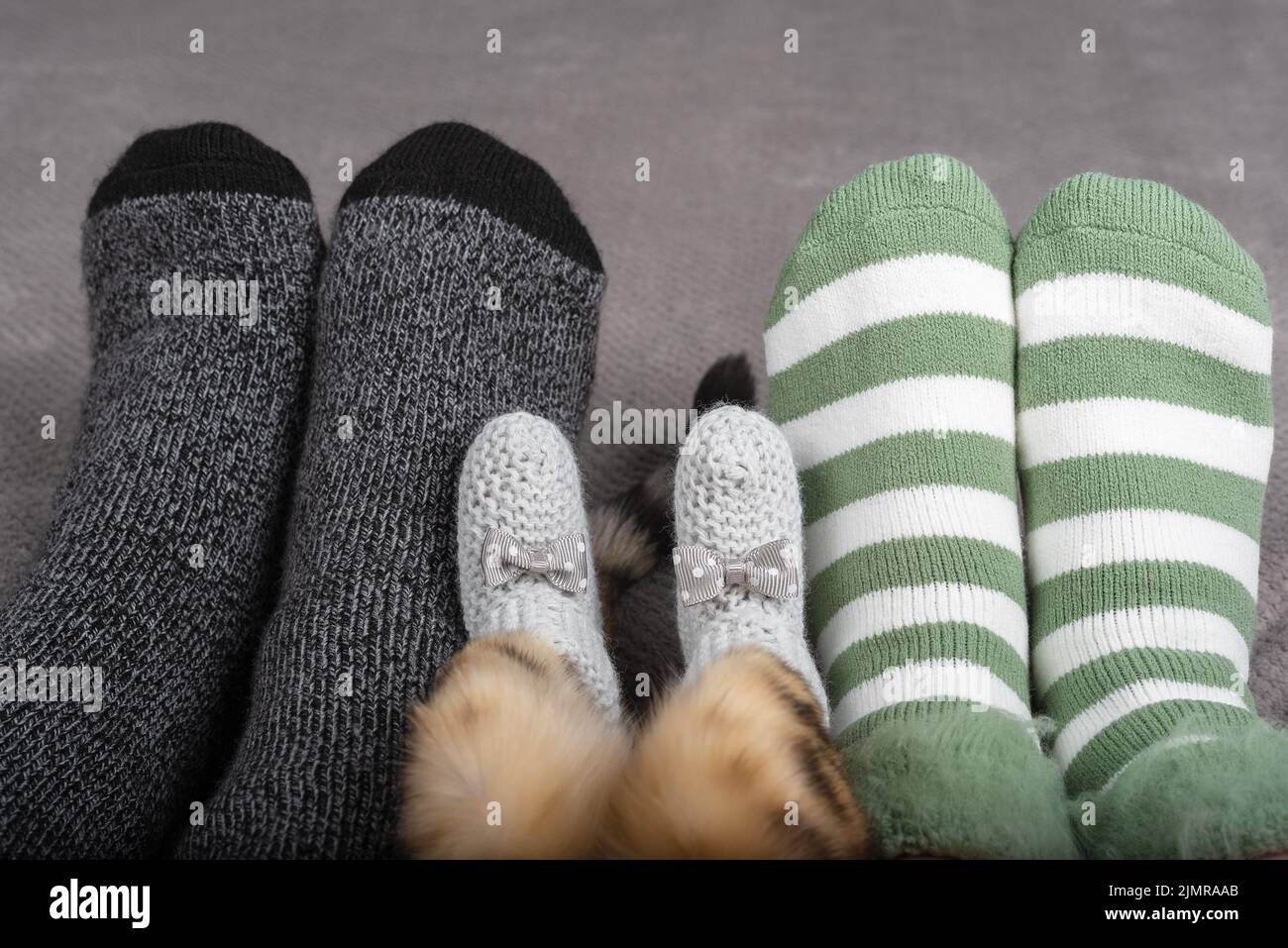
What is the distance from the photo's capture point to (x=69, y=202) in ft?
3.85

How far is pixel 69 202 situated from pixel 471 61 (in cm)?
49

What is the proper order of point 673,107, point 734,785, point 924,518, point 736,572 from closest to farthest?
1. point 734,785
2. point 736,572
3. point 924,518
4. point 673,107

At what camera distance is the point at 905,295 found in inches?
31.8

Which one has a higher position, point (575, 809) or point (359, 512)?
point (359, 512)

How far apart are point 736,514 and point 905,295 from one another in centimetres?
25

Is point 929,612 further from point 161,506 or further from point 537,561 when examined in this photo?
point 161,506

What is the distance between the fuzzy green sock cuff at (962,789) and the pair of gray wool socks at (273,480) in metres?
0.25

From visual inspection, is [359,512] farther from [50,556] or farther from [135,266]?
[135,266]

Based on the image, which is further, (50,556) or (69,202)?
(69,202)

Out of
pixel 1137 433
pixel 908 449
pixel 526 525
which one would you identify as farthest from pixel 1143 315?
pixel 526 525
